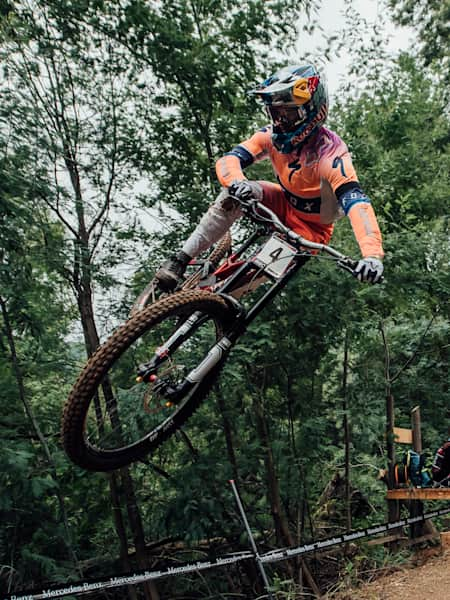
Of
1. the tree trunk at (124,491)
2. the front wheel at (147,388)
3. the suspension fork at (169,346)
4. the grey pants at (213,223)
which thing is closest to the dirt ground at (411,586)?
the tree trunk at (124,491)

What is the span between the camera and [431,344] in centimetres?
768

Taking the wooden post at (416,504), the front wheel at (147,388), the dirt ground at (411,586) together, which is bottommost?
the dirt ground at (411,586)

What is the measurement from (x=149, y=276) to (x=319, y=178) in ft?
11.2

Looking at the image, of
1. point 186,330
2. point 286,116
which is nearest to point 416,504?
point 186,330

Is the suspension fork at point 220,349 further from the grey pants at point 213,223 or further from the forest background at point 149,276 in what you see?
the forest background at point 149,276

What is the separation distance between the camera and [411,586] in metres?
4.89

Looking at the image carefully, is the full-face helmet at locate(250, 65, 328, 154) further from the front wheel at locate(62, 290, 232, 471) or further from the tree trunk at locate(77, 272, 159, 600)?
the tree trunk at locate(77, 272, 159, 600)

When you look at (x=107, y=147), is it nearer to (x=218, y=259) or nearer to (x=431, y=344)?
(x=218, y=259)

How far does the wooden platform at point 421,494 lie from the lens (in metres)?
5.17

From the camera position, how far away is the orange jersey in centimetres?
314

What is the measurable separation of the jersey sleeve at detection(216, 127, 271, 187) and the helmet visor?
0.25m

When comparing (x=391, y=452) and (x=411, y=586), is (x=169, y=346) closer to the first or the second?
(x=411, y=586)

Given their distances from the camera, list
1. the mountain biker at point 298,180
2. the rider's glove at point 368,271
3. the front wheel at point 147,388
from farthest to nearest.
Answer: the mountain biker at point 298,180 < the rider's glove at point 368,271 < the front wheel at point 147,388

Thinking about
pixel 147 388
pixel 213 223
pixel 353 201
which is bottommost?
pixel 147 388
